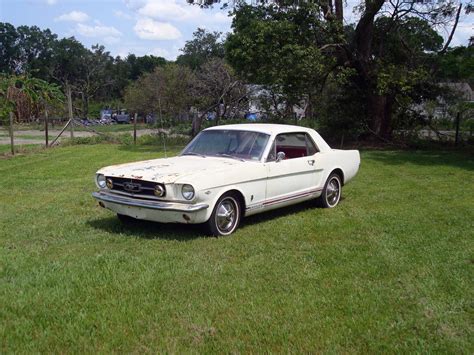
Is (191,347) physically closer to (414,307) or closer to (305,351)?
(305,351)

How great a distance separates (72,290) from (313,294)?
2.07m

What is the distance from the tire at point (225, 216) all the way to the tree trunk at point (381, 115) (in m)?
15.0

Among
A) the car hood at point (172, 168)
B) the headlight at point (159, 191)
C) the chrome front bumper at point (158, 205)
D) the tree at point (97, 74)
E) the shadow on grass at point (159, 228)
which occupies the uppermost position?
the tree at point (97, 74)

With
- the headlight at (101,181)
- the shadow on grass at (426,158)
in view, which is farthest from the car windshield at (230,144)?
the shadow on grass at (426,158)

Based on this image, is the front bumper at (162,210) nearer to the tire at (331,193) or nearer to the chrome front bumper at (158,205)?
the chrome front bumper at (158,205)

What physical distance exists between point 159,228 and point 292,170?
2.06 m

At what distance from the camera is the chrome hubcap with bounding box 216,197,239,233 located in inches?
262

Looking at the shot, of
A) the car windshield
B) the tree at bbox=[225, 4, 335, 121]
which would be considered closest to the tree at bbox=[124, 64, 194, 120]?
the tree at bbox=[225, 4, 335, 121]

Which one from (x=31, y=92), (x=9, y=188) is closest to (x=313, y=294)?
(x=9, y=188)

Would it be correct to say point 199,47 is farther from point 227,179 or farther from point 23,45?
point 227,179

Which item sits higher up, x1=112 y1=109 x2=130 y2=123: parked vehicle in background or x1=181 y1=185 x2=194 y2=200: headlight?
x1=181 y1=185 x2=194 y2=200: headlight

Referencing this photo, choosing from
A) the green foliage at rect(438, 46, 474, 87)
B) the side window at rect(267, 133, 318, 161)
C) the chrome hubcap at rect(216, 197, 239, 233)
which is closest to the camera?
the chrome hubcap at rect(216, 197, 239, 233)

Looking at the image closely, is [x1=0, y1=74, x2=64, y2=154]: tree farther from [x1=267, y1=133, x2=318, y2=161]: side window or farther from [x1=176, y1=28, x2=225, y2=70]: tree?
[x1=176, y1=28, x2=225, y2=70]: tree

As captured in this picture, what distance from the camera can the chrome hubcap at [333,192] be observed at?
8.73m
